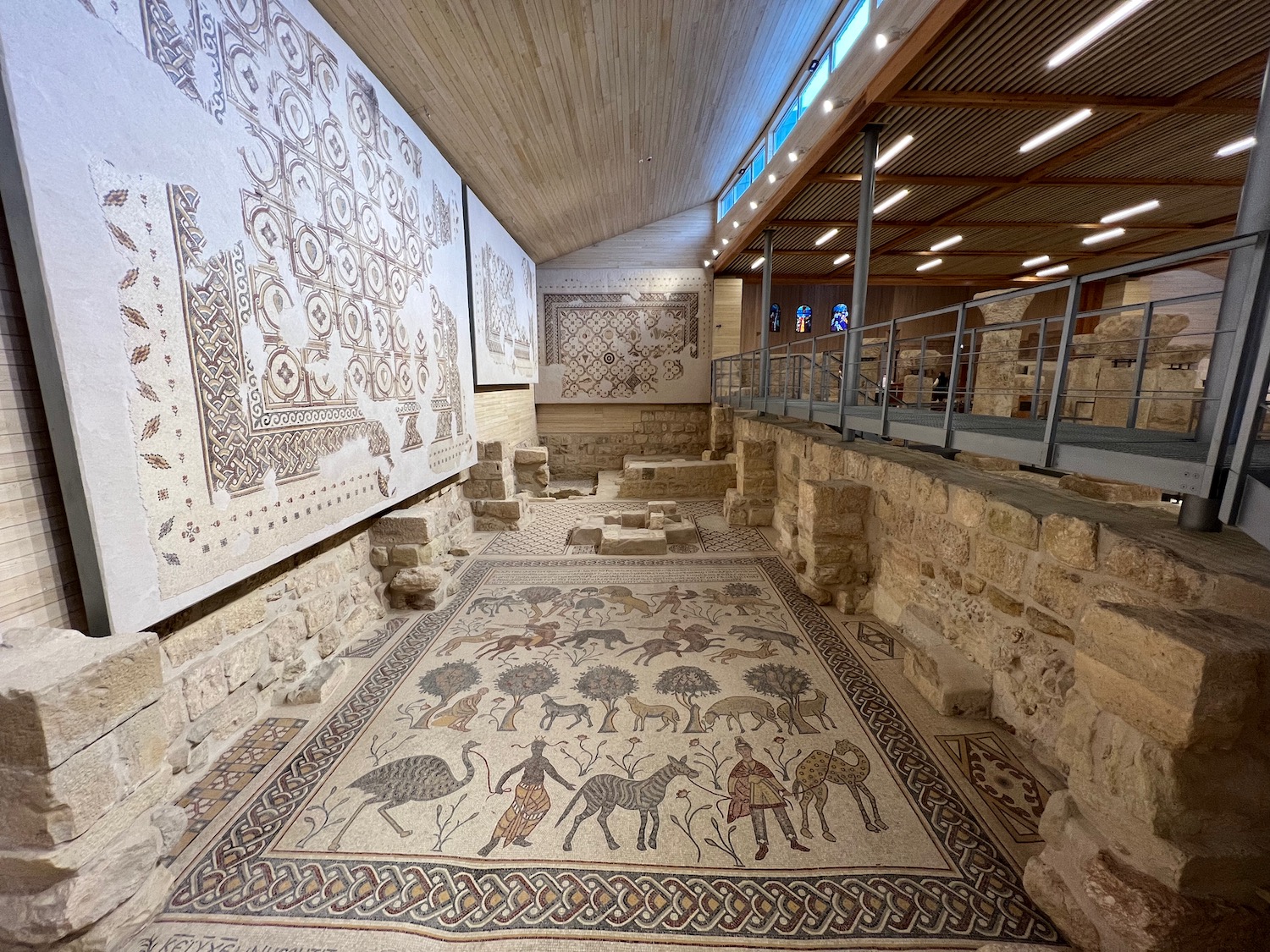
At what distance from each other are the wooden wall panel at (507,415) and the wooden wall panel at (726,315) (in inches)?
161

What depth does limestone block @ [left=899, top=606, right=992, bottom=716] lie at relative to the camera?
247 cm

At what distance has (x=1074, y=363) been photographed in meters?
6.70

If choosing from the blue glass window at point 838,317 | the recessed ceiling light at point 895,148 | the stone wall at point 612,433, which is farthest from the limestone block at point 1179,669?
the blue glass window at point 838,317

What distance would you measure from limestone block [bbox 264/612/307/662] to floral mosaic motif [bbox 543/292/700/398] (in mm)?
7873

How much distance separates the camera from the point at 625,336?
33.5 ft

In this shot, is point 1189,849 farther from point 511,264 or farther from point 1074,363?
point 511,264

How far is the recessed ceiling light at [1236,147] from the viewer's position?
5242 mm

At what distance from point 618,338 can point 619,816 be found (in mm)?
9274

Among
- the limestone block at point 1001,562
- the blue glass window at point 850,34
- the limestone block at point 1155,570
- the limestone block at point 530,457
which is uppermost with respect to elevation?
the blue glass window at point 850,34

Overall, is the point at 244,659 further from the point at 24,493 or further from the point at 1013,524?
the point at 1013,524

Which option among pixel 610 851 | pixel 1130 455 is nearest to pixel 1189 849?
pixel 1130 455

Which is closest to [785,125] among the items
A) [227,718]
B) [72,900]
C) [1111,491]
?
[1111,491]

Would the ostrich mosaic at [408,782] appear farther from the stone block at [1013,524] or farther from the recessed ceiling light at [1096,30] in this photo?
the recessed ceiling light at [1096,30]

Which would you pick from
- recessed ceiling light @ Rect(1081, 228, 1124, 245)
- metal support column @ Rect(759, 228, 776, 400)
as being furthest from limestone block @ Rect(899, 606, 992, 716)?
recessed ceiling light @ Rect(1081, 228, 1124, 245)
